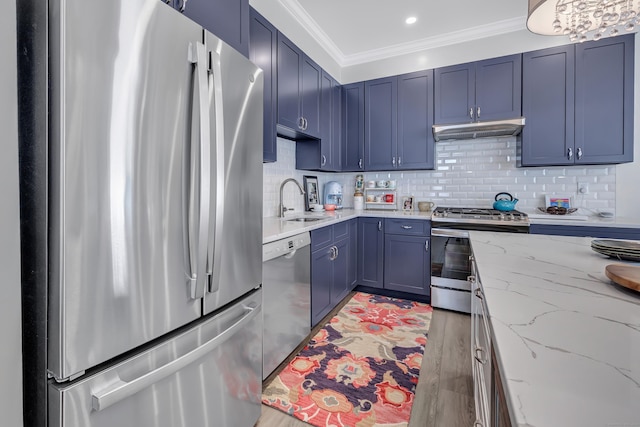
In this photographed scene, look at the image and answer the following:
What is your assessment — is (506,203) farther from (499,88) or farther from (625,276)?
(625,276)

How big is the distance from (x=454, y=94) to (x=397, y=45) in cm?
91

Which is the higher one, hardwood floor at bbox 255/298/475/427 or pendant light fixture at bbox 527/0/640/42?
pendant light fixture at bbox 527/0/640/42

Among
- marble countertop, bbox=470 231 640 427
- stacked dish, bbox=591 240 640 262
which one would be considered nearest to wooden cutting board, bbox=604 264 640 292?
marble countertop, bbox=470 231 640 427

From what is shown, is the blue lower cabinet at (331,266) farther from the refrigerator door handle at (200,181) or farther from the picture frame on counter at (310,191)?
the refrigerator door handle at (200,181)

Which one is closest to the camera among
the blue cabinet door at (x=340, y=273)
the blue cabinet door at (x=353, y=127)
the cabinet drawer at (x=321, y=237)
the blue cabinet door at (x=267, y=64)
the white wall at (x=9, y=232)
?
the white wall at (x=9, y=232)

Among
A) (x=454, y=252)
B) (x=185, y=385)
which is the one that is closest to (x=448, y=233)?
(x=454, y=252)

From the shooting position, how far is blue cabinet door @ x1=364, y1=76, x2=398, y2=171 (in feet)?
11.3

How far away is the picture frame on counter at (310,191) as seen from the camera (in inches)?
134

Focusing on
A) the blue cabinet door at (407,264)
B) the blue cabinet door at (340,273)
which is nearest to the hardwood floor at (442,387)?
the blue cabinet door at (340,273)

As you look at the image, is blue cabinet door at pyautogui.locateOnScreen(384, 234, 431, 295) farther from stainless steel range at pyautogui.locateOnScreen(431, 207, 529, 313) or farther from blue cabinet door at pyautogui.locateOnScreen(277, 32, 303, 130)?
blue cabinet door at pyautogui.locateOnScreen(277, 32, 303, 130)

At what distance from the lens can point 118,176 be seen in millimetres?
809

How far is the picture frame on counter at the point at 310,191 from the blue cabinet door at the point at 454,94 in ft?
4.98

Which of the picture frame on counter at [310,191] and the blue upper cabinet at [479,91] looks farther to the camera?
the picture frame on counter at [310,191]

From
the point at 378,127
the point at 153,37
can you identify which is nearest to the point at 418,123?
the point at 378,127
